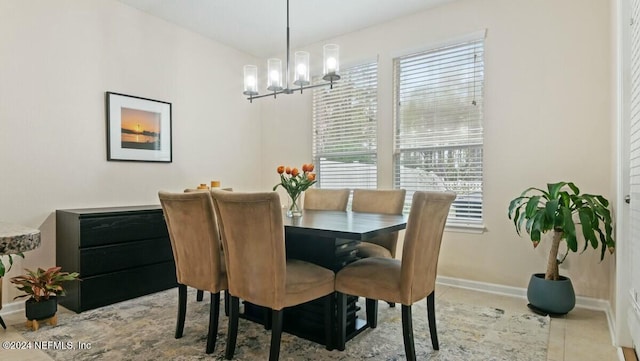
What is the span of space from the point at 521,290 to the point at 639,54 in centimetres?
214

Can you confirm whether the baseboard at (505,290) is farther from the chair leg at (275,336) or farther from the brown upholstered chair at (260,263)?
the chair leg at (275,336)

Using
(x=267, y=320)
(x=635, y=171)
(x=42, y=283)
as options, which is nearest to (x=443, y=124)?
(x=635, y=171)

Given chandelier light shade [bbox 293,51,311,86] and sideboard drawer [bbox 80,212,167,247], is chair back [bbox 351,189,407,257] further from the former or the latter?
sideboard drawer [bbox 80,212,167,247]

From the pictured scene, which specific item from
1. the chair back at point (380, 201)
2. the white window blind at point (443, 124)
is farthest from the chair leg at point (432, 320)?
the white window blind at point (443, 124)

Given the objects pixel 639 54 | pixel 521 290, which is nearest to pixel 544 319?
pixel 521 290

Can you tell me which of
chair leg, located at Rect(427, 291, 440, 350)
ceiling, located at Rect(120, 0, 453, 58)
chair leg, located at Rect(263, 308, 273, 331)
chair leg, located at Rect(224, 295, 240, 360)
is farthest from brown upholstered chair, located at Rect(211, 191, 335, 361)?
ceiling, located at Rect(120, 0, 453, 58)

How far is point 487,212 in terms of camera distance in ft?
11.2

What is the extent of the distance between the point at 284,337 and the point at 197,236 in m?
0.89

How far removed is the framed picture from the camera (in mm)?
3502

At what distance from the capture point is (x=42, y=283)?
2.67 meters

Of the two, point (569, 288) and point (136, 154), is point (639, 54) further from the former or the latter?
point (136, 154)

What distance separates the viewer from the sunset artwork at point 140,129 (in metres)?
3.61

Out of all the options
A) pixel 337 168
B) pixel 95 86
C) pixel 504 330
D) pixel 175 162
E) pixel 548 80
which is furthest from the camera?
pixel 337 168

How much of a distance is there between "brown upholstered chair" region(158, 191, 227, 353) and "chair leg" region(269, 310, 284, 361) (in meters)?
0.47
